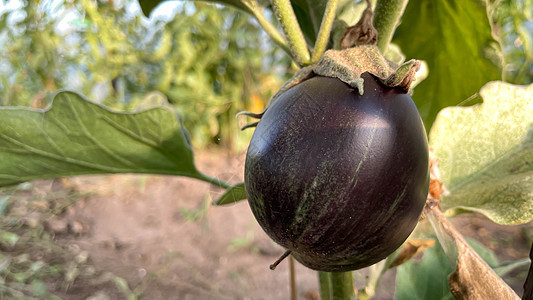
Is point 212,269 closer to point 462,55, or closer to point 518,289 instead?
point 518,289

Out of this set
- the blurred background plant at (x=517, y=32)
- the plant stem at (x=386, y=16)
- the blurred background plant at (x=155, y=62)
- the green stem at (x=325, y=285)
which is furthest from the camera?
the blurred background plant at (x=155, y=62)

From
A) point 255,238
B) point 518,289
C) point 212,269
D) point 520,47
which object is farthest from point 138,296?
point 520,47

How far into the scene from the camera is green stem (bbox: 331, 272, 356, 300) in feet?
1.63

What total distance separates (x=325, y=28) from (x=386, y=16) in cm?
9

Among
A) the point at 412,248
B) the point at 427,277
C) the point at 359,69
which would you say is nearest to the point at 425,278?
the point at 427,277

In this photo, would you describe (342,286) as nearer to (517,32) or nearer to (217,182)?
(217,182)

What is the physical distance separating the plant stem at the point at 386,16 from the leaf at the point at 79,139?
0.22m

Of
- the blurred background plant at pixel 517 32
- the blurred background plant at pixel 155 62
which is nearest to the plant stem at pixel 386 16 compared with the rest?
the blurred background plant at pixel 517 32

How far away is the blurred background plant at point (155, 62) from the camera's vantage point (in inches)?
84.4

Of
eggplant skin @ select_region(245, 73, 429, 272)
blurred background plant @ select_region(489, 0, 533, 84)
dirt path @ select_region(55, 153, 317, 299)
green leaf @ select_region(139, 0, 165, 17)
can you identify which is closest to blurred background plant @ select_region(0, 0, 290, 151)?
dirt path @ select_region(55, 153, 317, 299)

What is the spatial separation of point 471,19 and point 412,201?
15.2 inches

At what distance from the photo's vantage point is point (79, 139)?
20.0 inches

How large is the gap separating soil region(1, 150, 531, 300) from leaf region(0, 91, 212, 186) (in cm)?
64

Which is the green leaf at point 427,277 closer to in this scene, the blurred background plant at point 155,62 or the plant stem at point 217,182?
the plant stem at point 217,182
